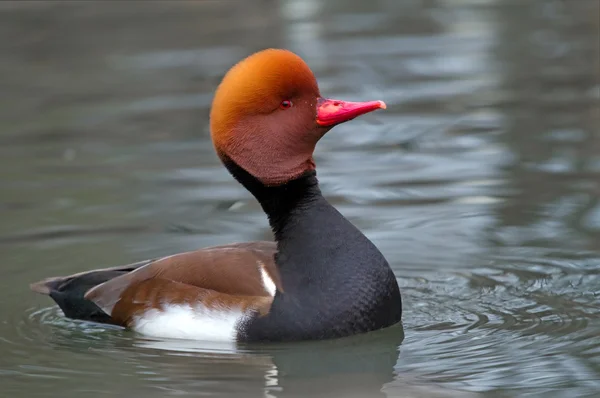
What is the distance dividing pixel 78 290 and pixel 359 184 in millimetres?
2900

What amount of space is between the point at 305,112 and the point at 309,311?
0.95m

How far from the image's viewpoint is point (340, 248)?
594cm

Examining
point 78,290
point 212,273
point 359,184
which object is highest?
point 212,273

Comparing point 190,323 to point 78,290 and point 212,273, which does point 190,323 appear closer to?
point 212,273

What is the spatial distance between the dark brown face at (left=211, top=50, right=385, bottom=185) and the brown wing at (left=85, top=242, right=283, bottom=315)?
39 centimetres

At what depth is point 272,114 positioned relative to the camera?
5945mm

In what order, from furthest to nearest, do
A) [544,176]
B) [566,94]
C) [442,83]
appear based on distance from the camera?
[442,83] → [566,94] → [544,176]

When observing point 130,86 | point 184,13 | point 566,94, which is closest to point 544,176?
point 566,94

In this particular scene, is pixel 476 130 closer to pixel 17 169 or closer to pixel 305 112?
pixel 17 169

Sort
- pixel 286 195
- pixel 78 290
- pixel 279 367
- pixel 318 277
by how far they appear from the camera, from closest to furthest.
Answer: pixel 279 367 → pixel 318 277 → pixel 286 195 → pixel 78 290

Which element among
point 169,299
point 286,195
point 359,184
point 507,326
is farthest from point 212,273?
point 359,184

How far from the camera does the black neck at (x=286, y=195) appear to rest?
238 inches

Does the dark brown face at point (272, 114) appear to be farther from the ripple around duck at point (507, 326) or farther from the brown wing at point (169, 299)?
the ripple around duck at point (507, 326)

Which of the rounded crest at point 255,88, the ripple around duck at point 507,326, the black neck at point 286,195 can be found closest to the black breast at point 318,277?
the black neck at point 286,195
